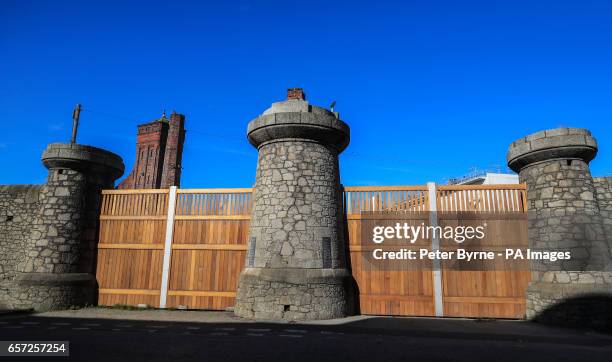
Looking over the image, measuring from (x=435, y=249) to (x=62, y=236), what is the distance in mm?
9346

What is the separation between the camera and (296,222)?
802 cm

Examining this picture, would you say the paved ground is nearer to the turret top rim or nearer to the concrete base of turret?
the concrete base of turret

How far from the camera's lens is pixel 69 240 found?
949 centimetres

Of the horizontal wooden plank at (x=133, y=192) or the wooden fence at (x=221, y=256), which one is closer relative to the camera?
the wooden fence at (x=221, y=256)

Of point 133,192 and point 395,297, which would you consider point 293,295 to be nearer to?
point 395,297

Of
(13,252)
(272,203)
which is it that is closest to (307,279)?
(272,203)

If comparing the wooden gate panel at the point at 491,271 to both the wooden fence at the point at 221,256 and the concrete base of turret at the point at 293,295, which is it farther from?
the concrete base of turret at the point at 293,295

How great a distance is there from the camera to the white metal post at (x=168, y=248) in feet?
30.8

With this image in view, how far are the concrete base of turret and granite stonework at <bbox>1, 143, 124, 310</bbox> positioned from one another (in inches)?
189

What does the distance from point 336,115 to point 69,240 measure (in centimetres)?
756

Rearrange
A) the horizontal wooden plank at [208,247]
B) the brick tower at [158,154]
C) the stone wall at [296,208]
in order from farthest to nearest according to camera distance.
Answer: the brick tower at [158,154] → the horizontal wooden plank at [208,247] → the stone wall at [296,208]

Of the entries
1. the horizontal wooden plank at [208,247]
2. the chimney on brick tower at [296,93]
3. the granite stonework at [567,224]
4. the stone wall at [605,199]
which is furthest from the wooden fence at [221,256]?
the chimney on brick tower at [296,93]

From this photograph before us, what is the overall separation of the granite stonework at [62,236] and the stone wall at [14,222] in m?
0.06

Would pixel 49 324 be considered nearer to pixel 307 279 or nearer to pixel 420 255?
pixel 307 279
